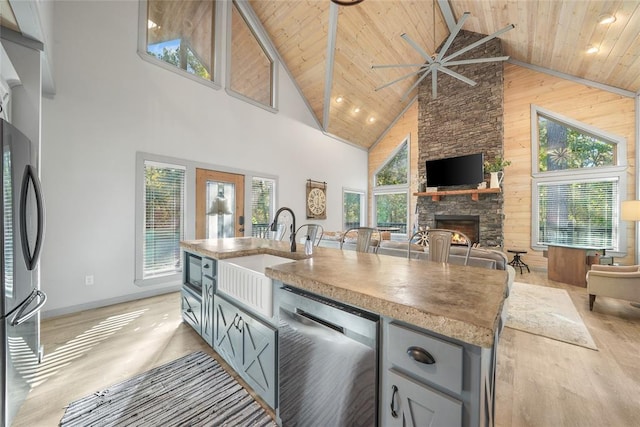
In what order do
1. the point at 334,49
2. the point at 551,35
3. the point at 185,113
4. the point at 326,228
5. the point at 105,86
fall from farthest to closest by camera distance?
the point at 326,228 → the point at 334,49 → the point at 551,35 → the point at 185,113 → the point at 105,86

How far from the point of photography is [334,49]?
5.20 meters

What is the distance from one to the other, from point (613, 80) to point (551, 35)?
1554 millimetres

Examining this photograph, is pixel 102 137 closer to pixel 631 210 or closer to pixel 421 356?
pixel 421 356

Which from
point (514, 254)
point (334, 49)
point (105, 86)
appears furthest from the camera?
point (514, 254)

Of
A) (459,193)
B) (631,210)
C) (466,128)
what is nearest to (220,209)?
(459,193)

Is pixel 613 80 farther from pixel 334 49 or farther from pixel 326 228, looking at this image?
pixel 326 228

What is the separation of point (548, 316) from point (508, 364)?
1.49 m

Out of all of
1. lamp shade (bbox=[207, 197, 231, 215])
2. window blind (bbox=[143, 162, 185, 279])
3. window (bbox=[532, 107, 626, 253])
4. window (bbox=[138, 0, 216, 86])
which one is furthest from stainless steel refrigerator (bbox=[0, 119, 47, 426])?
window (bbox=[532, 107, 626, 253])

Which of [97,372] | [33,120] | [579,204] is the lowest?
[97,372]

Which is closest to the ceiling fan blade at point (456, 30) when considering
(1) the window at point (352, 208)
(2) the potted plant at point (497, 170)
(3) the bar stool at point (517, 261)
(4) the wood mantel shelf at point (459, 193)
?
(2) the potted plant at point (497, 170)

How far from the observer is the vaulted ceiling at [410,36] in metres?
3.80

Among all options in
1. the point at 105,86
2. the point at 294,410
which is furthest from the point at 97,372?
the point at 105,86

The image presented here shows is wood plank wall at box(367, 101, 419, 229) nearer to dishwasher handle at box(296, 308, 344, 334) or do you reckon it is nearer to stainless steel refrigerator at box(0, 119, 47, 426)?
dishwasher handle at box(296, 308, 344, 334)

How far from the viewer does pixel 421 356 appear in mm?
791
